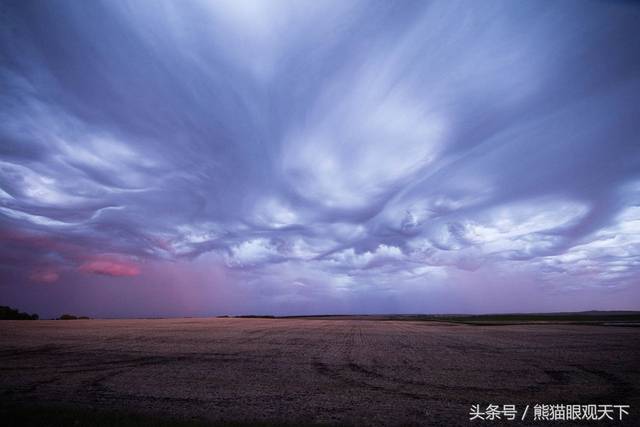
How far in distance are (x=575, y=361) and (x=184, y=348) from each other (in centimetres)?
3460

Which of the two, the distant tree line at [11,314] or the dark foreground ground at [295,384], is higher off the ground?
the distant tree line at [11,314]

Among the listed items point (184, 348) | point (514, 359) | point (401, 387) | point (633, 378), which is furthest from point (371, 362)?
point (184, 348)

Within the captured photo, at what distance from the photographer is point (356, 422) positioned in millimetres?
12711

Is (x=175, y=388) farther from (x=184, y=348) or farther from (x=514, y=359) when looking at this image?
(x=514, y=359)

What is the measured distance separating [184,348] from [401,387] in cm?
2408

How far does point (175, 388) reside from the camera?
17453mm

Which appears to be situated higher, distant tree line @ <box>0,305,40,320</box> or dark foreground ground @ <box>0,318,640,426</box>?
distant tree line @ <box>0,305,40,320</box>

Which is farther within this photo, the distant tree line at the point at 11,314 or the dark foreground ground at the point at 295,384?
the distant tree line at the point at 11,314

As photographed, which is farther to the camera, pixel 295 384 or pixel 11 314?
pixel 11 314

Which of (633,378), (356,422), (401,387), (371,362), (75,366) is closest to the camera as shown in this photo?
(356,422)

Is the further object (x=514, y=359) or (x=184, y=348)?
(x=184, y=348)

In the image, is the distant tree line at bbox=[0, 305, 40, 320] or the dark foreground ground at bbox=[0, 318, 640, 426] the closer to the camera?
the dark foreground ground at bbox=[0, 318, 640, 426]

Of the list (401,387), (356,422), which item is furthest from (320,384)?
(356,422)

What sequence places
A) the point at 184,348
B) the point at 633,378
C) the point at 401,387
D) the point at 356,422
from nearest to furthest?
the point at 356,422 < the point at 401,387 < the point at 633,378 < the point at 184,348
